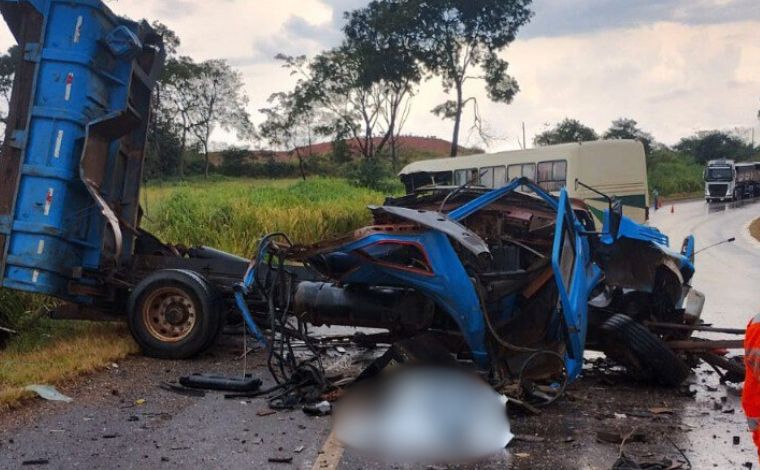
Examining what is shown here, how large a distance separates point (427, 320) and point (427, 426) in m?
1.15

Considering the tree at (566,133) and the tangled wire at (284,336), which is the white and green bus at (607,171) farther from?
the tree at (566,133)

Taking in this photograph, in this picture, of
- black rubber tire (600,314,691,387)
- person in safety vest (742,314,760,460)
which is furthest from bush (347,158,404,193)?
person in safety vest (742,314,760,460)

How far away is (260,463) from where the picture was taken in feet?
14.3

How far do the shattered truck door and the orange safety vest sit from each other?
233 cm

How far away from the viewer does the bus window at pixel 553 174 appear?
69.1 feet

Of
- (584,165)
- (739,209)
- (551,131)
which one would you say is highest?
(551,131)

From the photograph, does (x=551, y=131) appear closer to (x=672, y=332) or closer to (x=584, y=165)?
(x=584, y=165)

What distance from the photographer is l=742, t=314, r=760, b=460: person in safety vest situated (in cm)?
296

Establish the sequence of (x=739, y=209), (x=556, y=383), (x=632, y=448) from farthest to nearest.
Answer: (x=739, y=209)
(x=556, y=383)
(x=632, y=448)

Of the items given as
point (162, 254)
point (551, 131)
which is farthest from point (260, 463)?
point (551, 131)

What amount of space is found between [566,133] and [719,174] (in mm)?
14751

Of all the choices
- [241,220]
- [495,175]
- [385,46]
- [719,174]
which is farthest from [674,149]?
[241,220]

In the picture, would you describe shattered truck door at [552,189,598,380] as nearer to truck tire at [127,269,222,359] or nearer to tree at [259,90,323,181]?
truck tire at [127,269,222,359]

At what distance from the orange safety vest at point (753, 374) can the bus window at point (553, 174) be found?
1815 centimetres
